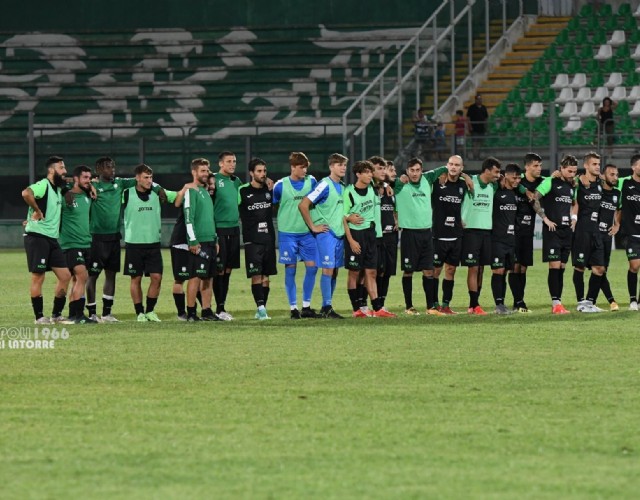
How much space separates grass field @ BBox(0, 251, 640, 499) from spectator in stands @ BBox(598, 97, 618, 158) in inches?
548

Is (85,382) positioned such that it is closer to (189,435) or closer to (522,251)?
(189,435)

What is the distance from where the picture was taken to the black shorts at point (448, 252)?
16859mm

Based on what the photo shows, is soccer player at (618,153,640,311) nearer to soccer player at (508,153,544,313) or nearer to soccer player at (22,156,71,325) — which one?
soccer player at (508,153,544,313)

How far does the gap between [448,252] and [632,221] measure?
2.26m

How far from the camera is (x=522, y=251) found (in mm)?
16906

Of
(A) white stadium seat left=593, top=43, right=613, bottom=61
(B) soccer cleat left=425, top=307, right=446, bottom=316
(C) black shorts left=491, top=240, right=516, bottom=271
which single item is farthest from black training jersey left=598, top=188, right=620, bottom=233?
(A) white stadium seat left=593, top=43, right=613, bottom=61

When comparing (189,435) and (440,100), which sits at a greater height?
(440,100)

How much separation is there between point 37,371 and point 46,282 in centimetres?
1165

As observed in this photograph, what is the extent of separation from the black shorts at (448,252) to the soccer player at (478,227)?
11 cm

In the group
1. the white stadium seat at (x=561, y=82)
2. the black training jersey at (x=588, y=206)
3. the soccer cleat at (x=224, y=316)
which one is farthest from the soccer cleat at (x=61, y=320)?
the white stadium seat at (x=561, y=82)

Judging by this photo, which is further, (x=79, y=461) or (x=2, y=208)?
(x=2, y=208)

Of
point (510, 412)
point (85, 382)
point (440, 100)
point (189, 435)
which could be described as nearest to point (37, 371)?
point (85, 382)

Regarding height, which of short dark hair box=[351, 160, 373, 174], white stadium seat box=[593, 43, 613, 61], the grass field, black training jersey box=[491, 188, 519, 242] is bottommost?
the grass field

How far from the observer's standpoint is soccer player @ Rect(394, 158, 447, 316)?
658 inches
